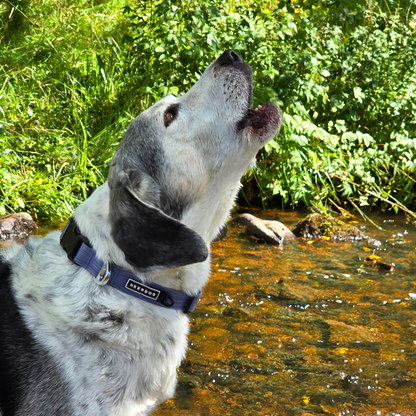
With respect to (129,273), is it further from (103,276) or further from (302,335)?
(302,335)

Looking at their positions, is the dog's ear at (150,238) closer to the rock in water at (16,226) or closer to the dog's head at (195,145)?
the dog's head at (195,145)

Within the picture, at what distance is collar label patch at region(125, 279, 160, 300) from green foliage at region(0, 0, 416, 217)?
11.8 ft

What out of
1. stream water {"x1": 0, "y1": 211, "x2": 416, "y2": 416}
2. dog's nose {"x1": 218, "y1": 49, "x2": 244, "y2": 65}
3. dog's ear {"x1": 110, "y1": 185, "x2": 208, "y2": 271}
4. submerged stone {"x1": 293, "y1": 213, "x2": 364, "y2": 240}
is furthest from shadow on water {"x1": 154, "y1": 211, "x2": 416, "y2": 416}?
dog's nose {"x1": 218, "y1": 49, "x2": 244, "y2": 65}

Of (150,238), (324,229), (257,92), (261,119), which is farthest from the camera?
(324,229)

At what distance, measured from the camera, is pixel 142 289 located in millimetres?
2309

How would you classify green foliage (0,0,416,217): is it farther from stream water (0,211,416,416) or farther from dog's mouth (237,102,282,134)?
dog's mouth (237,102,282,134)

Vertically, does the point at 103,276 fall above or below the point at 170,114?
below

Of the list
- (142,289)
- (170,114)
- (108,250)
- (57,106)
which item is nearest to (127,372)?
(142,289)

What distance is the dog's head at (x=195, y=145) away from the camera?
2487 millimetres

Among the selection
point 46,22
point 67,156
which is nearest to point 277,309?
point 67,156

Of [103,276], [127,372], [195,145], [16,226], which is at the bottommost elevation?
[16,226]

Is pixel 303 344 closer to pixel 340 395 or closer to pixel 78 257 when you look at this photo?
pixel 340 395

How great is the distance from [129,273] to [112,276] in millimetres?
73

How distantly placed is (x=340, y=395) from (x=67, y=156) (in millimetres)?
4337
